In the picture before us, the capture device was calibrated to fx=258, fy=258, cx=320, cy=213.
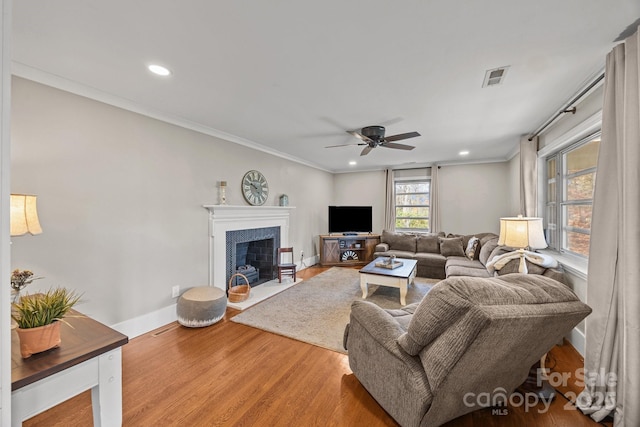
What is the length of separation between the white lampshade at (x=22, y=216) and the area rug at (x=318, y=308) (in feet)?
6.88

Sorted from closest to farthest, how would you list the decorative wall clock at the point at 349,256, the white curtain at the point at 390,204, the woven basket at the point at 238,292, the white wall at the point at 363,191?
the woven basket at the point at 238,292, the decorative wall clock at the point at 349,256, the white curtain at the point at 390,204, the white wall at the point at 363,191

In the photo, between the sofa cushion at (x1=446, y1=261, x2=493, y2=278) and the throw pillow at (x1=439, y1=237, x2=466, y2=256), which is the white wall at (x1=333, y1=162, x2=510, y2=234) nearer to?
the throw pillow at (x1=439, y1=237, x2=466, y2=256)

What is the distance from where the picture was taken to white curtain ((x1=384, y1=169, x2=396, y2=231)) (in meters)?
6.51

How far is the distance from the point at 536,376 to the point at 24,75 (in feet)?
15.2

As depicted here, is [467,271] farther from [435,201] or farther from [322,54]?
[322,54]

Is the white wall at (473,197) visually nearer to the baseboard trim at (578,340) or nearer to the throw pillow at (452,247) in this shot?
the throw pillow at (452,247)

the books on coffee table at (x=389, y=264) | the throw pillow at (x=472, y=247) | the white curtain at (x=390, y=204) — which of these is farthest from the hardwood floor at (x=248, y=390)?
the white curtain at (x=390, y=204)

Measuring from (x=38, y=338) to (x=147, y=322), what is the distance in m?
2.01

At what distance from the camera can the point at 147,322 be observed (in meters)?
2.81

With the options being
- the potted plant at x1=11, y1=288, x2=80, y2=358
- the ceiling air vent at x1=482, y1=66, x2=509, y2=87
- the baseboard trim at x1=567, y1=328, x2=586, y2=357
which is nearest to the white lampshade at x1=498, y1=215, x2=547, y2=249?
the baseboard trim at x1=567, y1=328, x2=586, y2=357

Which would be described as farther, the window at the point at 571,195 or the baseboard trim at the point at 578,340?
the window at the point at 571,195

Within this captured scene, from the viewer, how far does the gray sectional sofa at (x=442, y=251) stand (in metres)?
4.16

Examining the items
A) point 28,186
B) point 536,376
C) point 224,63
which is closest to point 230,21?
point 224,63

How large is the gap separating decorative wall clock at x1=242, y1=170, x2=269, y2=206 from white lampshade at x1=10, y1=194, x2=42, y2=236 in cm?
262
